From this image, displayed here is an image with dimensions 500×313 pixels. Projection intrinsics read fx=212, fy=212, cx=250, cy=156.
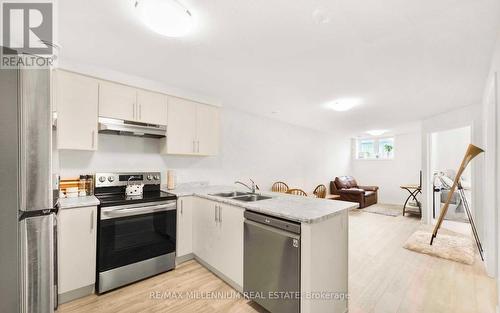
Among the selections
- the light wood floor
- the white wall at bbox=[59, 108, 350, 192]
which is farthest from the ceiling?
the light wood floor

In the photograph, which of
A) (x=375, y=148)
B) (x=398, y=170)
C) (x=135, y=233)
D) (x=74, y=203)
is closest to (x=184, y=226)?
(x=135, y=233)

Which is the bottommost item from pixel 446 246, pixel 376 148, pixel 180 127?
pixel 446 246

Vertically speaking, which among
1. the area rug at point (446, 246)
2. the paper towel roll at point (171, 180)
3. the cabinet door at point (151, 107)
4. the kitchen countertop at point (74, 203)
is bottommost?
the area rug at point (446, 246)

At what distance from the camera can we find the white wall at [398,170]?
22.0 feet

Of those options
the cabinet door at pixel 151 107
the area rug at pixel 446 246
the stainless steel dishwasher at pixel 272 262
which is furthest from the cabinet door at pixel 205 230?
the area rug at pixel 446 246

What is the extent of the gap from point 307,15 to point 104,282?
296 cm

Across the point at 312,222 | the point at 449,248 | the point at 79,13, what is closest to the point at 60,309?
the point at 312,222

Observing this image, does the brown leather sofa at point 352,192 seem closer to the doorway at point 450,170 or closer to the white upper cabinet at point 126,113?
the doorway at point 450,170

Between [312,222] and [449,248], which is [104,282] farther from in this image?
[449,248]

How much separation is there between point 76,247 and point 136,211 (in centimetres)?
56

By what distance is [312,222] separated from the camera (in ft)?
4.88

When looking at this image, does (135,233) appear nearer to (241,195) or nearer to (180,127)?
(241,195)

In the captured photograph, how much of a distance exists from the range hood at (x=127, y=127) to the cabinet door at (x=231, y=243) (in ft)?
4.42

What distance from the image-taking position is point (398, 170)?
698 cm
